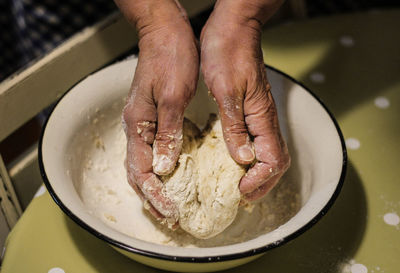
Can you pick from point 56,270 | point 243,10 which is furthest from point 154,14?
point 56,270

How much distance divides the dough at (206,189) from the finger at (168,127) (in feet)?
0.08

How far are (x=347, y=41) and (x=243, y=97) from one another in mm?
564

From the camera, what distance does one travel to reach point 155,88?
0.70 m

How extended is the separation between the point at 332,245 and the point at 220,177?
0.23 m

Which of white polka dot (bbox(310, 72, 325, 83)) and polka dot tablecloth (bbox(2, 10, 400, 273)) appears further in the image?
white polka dot (bbox(310, 72, 325, 83))

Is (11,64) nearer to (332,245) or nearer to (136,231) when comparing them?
(136,231)

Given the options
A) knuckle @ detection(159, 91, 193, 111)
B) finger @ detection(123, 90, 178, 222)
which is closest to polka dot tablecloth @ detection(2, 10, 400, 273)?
finger @ detection(123, 90, 178, 222)

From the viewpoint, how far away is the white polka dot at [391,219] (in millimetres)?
802

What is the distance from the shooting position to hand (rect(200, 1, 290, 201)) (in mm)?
→ 686

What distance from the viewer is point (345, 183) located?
859 mm

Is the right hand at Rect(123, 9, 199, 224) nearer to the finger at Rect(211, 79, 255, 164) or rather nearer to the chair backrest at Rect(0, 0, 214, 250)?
the finger at Rect(211, 79, 255, 164)

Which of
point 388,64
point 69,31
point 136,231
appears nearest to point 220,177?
point 136,231

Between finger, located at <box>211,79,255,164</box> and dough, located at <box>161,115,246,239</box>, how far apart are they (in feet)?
0.09

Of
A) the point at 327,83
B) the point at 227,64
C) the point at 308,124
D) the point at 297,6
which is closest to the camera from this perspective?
the point at 227,64
